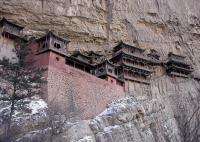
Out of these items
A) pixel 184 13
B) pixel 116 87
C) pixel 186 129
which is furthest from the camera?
pixel 184 13

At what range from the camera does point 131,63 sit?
3238 centimetres

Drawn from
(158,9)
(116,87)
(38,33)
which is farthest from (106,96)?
(158,9)

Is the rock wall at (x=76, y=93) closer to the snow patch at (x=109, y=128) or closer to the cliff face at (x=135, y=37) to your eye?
the cliff face at (x=135, y=37)

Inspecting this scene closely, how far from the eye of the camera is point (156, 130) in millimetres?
24500

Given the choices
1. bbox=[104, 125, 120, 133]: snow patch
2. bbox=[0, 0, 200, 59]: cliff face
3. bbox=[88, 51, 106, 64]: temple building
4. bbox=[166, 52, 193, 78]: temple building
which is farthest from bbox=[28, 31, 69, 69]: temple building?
bbox=[166, 52, 193, 78]: temple building

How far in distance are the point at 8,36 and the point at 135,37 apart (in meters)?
14.1

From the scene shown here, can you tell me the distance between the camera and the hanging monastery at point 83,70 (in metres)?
21.0

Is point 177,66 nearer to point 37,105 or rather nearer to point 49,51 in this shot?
point 49,51

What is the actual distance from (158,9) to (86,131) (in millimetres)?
22899

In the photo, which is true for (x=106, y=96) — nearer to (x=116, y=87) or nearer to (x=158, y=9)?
(x=116, y=87)

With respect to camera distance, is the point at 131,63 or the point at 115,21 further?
the point at 115,21

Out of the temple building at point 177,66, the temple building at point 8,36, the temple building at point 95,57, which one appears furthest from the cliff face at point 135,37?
the temple building at point 8,36

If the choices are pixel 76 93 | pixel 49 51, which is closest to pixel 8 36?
pixel 49 51

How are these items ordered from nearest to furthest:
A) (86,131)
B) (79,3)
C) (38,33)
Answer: (86,131), (38,33), (79,3)
